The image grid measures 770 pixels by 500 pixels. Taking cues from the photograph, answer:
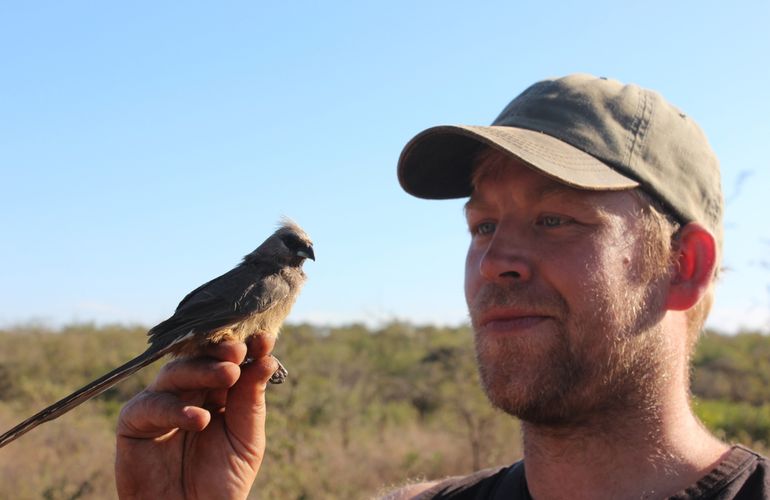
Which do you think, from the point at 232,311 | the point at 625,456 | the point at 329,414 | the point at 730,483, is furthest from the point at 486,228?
the point at 329,414

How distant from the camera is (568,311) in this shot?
2766 mm

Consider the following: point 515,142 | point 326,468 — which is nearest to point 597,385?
point 515,142

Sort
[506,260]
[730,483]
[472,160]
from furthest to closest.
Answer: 1. [472,160]
2. [506,260]
3. [730,483]

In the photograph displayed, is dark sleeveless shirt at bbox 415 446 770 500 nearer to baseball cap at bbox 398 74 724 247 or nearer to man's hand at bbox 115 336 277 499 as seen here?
baseball cap at bbox 398 74 724 247

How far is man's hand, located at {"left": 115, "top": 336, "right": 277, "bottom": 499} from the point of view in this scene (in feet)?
9.73

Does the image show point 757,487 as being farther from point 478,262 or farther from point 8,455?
point 8,455

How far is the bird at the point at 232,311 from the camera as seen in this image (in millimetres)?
3715

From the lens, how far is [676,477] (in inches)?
108

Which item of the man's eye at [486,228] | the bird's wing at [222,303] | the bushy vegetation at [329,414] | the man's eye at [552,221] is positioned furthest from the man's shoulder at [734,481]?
the bushy vegetation at [329,414]

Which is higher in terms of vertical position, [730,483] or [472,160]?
[472,160]

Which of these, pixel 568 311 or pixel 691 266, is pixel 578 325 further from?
pixel 691 266

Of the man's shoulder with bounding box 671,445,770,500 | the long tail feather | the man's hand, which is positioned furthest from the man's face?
the long tail feather

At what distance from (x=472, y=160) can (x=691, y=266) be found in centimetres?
115

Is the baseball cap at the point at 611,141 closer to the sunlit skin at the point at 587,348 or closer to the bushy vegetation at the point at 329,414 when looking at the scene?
the sunlit skin at the point at 587,348
